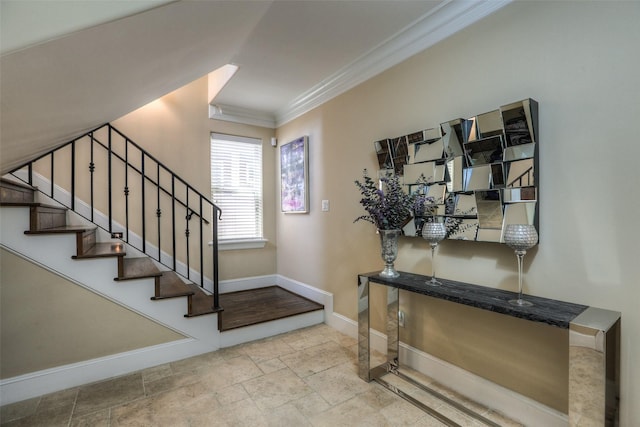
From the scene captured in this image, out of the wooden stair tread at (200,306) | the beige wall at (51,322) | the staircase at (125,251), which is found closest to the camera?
the beige wall at (51,322)

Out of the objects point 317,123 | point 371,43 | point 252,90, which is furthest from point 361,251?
point 252,90

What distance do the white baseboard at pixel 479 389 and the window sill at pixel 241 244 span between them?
6.82ft

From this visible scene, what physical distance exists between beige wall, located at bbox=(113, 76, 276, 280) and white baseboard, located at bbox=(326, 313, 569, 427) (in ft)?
6.85

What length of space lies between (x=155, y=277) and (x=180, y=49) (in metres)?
1.72

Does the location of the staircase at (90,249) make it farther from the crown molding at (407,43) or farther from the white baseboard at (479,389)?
the crown molding at (407,43)

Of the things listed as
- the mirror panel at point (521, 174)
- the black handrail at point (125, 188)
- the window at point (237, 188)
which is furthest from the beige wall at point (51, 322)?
the mirror panel at point (521, 174)

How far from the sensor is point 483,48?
1833mm

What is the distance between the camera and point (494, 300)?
1.53m

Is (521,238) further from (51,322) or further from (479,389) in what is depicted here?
(51,322)

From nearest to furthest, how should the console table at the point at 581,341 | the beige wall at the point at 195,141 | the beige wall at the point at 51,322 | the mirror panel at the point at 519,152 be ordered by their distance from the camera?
the console table at the point at 581,341 → the mirror panel at the point at 519,152 → the beige wall at the point at 51,322 → the beige wall at the point at 195,141

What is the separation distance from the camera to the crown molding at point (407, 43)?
6.08 feet

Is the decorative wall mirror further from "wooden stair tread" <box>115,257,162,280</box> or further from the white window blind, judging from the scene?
the white window blind

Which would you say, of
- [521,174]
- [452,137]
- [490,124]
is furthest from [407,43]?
[521,174]

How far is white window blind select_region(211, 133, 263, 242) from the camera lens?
384 cm
